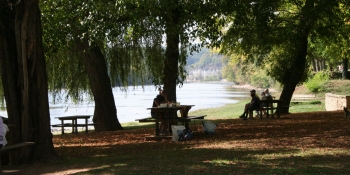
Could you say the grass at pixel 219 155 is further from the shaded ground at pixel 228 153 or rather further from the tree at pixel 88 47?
the tree at pixel 88 47

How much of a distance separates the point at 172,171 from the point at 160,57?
10216 mm

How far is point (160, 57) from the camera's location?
61.3 feet

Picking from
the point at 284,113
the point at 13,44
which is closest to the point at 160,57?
the point at 13,44

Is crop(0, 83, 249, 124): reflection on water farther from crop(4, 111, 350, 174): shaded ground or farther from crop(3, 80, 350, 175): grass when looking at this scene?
crop(3, 80, 350, 175): grass

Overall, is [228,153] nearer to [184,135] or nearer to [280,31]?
[184,135]

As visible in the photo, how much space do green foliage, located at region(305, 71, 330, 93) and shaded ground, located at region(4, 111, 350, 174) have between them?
34772 millimetres

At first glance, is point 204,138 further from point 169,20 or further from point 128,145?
point 169,20

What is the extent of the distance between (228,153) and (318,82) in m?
42.2

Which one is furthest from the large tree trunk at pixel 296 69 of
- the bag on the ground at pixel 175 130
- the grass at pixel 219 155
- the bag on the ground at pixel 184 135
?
the bag on the ground at pixel 175 130

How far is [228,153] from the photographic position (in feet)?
35.5

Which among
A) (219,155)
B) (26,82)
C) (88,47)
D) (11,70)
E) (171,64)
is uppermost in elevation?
(88,47)

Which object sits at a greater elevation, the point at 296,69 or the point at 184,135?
the point at 296,69

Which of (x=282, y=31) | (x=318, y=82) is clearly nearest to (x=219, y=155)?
(x=282, y=31)

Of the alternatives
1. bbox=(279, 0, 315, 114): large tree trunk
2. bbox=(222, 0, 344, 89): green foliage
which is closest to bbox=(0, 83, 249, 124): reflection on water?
bbox=(222, 0, 344, 89): green foliage
